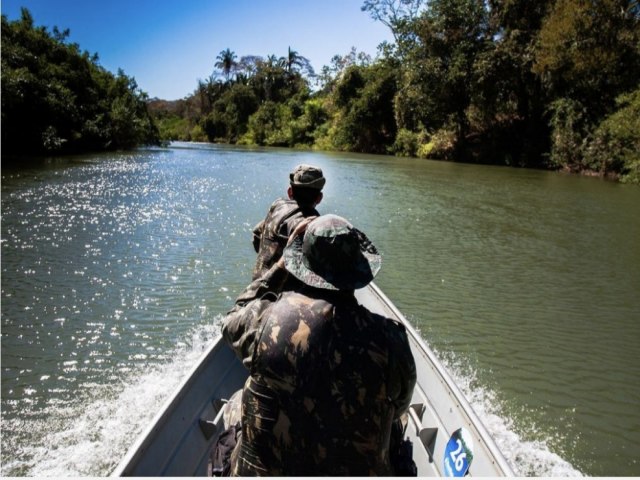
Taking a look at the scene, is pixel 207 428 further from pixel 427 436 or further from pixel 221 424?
pixel 427 436

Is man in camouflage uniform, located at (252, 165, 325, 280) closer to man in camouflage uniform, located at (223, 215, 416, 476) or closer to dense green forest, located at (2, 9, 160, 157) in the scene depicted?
man in camouflage uniform, located at (223, 215, 416, 476)

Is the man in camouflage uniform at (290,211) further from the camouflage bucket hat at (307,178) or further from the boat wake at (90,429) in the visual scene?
the boat wake at (90,429)

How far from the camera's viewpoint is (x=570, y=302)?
650cm

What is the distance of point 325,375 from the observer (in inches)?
63.4

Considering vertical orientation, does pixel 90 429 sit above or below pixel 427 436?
below

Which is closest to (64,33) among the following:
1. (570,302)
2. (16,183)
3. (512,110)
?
(16,183)

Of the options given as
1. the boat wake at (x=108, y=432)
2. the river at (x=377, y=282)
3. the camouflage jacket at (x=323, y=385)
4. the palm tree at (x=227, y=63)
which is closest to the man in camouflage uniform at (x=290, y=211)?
the boat wake at (x=108, y=432)

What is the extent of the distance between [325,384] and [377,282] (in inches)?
215

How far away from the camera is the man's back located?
1.62 metres

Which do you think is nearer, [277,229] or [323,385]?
[323,385]

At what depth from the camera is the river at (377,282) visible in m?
3.74

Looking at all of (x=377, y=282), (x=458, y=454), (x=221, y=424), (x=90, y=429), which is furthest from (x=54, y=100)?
(x=458, y=454)

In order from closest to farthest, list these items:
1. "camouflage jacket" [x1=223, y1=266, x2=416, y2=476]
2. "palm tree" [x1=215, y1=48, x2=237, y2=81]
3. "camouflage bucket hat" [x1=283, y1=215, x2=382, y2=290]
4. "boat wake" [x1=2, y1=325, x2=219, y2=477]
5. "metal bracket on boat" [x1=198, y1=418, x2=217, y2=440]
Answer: "camouflage jacket" [x1=223, y1=266, x2=416, y2=476] < "camouflage bucket hat" [x1=283, y1=215, x2=382, y2=290] < "metal bracket on boat" [x1=198, y1=418, x2=217, y2=440] < "boat wake" [x1=2, y1=325, x2=219, y2=477] < "palm tree" [x1=215, y1=48, x2=237, y2=81]

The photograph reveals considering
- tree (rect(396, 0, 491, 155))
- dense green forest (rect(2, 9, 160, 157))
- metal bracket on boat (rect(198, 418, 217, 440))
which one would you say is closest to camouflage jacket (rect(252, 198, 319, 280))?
metal bracket on boat (rect(198, 418, 217, 440))
